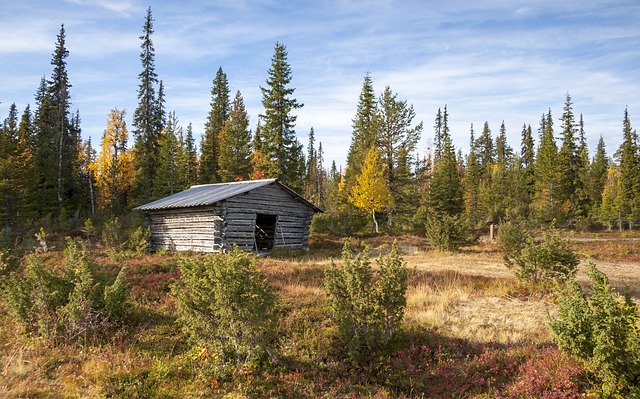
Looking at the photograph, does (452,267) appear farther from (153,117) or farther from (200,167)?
(153,117)

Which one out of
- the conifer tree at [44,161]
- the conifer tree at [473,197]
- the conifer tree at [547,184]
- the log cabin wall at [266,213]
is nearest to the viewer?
the log cabin wall at [266,213]

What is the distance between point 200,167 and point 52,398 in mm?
41104

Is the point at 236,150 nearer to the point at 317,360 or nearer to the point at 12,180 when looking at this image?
the point at 12,180

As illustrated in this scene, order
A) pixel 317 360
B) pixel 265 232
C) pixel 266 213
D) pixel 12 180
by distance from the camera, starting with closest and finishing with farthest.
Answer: pixel 317 360, pixel 266 213, pixel 265 232, pixel 12 180

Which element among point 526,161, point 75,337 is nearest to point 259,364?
point 75,337

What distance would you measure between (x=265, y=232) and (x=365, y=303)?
16918 mm

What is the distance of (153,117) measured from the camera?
140 feet

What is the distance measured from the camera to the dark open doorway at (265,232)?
2350 cm

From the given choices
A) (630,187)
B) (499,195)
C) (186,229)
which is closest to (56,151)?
(186,229)

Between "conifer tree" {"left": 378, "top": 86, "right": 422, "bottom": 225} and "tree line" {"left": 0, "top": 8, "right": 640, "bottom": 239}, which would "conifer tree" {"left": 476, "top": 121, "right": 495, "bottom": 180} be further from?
"conifer tree" {"left": 378, "top": 86, "right": 422, "bottom": 225}

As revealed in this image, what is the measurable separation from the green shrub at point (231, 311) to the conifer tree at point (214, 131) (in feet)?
119

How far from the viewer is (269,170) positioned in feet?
110

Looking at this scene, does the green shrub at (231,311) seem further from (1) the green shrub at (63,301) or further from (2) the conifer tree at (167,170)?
(2) the conifer tree at (167,170)

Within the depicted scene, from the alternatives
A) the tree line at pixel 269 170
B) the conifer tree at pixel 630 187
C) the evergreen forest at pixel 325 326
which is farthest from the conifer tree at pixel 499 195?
the evergreen forest at pixel 325 326
